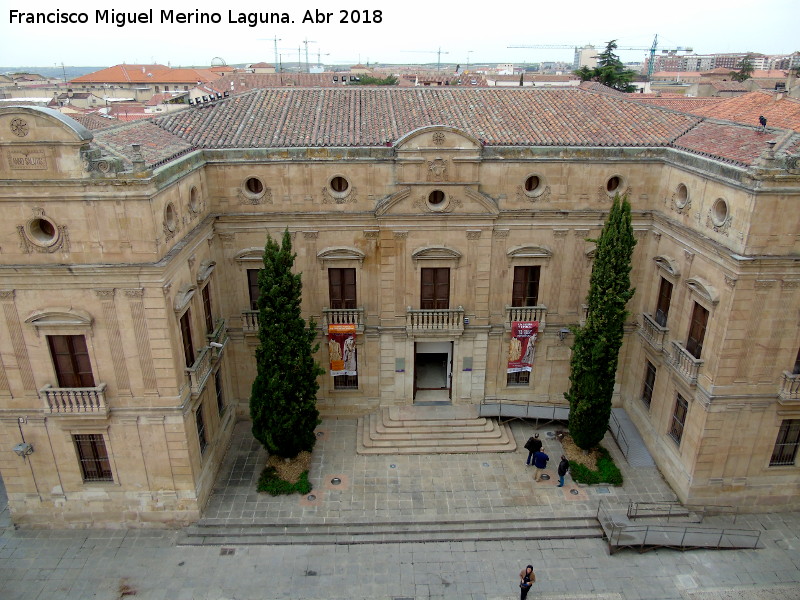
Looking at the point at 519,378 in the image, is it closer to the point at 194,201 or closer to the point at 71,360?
the point at 194,201

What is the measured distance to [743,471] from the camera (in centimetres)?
2238

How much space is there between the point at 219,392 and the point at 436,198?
12.7 m

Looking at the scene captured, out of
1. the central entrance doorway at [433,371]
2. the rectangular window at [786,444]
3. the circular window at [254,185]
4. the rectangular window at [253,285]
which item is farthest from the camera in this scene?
the central entrance doorway at [433,371]

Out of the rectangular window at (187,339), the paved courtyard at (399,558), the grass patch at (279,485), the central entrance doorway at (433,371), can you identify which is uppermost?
the rectangular window at (187,339)

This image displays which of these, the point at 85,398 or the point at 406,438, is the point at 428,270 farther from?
the point at 85,398

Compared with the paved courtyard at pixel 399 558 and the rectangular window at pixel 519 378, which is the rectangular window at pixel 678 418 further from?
the rectangular window at pixel 519 378

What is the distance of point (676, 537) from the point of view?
2141 centimetres

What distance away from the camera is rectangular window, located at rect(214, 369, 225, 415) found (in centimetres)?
2553

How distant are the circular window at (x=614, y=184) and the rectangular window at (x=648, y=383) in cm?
772

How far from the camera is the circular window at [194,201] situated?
22.4 meters

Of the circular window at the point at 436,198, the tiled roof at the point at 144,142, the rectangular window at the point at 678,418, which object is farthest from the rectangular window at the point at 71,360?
the rectangular window at the point at 678,418

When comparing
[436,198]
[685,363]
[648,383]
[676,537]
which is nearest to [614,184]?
[436,198]

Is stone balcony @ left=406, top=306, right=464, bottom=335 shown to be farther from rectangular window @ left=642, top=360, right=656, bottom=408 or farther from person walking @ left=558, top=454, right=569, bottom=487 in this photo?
rectangular window @ left=642, top=360, right=656, bottom=408

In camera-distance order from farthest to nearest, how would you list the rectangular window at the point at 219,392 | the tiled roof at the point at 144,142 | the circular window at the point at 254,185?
1. the rectangular window at the point at 219,392
2. the circular window at the point at 254,185
3. the tiled roof at the point at 144,142
